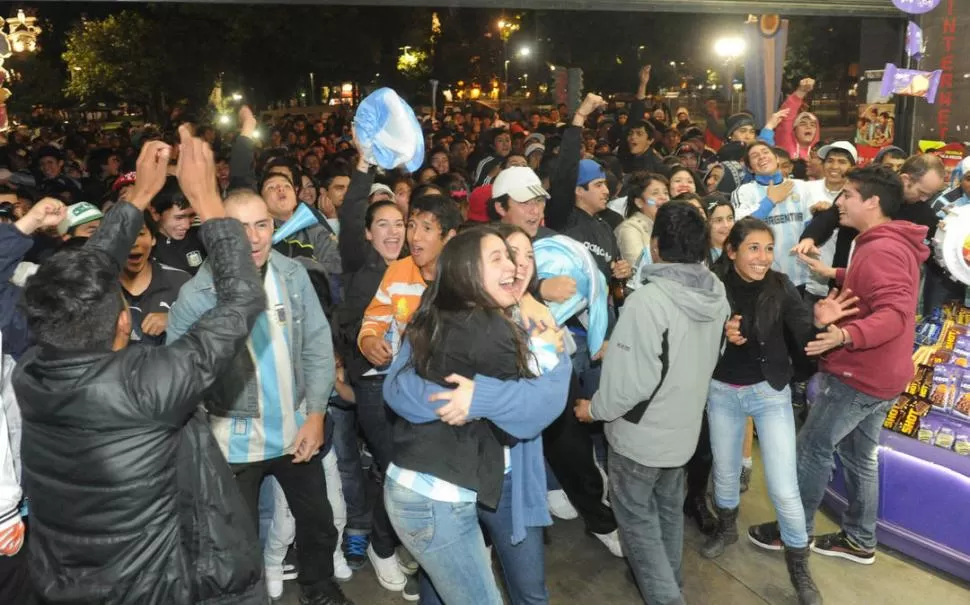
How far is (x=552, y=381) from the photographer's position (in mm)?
2727

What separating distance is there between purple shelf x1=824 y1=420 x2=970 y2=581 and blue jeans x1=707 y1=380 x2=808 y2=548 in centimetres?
79

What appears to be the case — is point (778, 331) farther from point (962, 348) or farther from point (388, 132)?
point (388, 132)

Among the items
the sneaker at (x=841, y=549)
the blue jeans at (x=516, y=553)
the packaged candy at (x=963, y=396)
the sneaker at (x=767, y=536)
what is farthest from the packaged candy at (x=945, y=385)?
the blue jeans at (x=516, y=553)

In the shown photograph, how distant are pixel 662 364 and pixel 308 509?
5.79ft

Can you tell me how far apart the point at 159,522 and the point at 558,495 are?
2.89 meters

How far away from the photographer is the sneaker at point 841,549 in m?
4.30

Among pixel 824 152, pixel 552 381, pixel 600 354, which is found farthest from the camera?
pixel 824 152

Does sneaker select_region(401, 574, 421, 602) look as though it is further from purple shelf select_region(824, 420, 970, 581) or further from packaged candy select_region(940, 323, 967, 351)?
packaged candy select_region(940, 323, 967, 351)

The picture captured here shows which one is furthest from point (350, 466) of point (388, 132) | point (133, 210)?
point (133, 210)

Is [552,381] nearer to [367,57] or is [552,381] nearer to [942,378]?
[942,378]

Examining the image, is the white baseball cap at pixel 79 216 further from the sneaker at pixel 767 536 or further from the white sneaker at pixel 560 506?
the sneaker at pixel 767 536

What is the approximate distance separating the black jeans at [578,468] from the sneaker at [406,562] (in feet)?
3.09

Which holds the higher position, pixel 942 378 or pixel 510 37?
pixel 510 37

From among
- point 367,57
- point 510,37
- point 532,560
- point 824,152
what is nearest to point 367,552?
point 532,560
